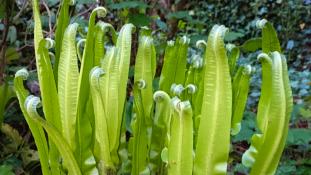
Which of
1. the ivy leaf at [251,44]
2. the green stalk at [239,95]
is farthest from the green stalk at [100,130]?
the ivy leaf at [251,44]

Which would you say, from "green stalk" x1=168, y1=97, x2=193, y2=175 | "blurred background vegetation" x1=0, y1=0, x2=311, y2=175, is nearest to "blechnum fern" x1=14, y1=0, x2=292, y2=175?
"green stalk" x1=168, y1=97, x2=193, y2=175

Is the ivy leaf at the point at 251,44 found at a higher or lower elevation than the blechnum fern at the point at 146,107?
higher

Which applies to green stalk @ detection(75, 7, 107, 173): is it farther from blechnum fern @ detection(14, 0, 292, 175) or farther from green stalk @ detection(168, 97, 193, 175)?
green stalk @ detection(168, 97, 193, 175)

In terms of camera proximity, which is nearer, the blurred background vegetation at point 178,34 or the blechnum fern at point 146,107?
the blechnum fern at point 146,107

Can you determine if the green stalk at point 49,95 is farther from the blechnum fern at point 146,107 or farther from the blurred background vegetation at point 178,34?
the blurred background vegetation at point 178,34

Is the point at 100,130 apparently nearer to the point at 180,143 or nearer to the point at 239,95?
the point at 180,143
